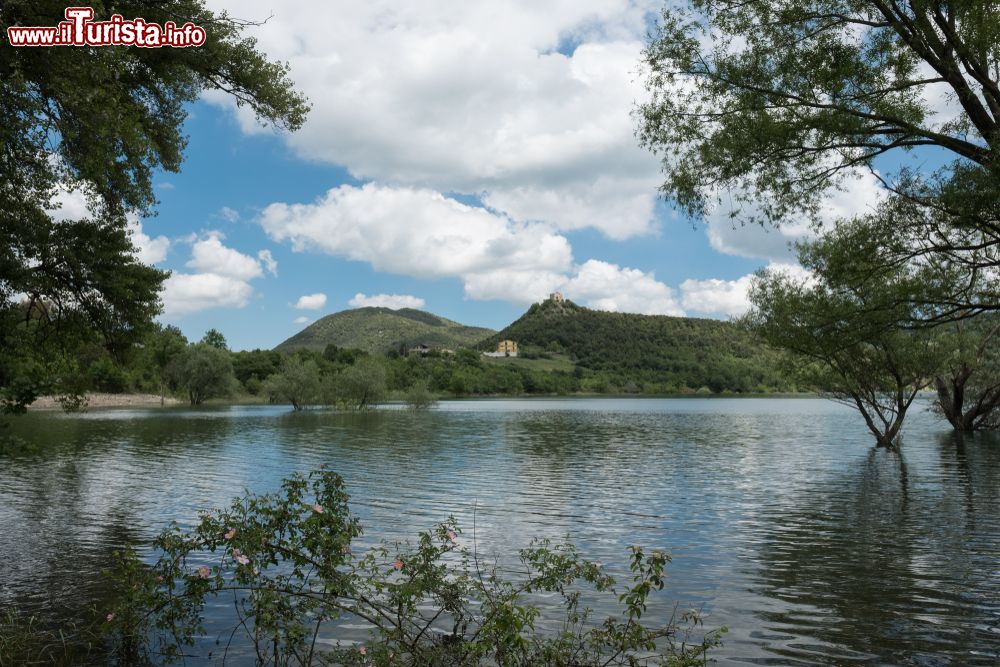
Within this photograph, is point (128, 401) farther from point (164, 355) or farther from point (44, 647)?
point (44, 647)

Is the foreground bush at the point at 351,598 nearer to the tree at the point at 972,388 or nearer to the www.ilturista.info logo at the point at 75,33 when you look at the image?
the www.ilturista.info logo at the point at 75,33

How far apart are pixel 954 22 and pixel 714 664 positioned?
1149 cm

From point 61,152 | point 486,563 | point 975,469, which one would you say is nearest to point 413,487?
point 486,563

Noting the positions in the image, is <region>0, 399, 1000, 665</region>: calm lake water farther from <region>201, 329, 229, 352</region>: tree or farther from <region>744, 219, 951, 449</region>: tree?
<region>201, 329, 229, 352</region>: tree

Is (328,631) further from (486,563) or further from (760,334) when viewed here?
(760,334)

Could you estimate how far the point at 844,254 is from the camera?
621 inches

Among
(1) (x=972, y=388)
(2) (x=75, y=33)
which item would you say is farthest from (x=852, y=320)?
(1) (x=972, y=388)

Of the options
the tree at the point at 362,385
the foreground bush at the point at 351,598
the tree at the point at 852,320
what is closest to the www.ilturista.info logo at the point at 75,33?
the foreground bush at the point at 351,598

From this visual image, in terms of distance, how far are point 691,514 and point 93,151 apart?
18.5 m

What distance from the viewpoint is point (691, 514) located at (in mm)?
21031

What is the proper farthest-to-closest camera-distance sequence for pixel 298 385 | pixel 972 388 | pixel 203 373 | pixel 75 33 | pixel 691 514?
pixel 203 373 < pixel 298 385 < pixel 972 388 < pixel 691 514 < pixel 75 33

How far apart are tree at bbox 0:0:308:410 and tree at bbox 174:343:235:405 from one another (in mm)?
105193

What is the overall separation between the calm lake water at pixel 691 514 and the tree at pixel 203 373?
7728 centimetres

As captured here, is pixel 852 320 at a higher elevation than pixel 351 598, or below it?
higher
